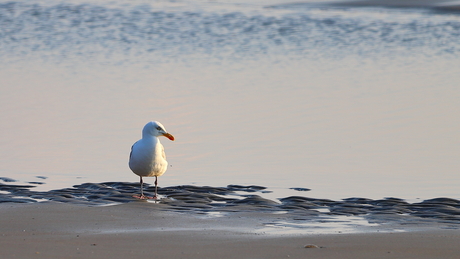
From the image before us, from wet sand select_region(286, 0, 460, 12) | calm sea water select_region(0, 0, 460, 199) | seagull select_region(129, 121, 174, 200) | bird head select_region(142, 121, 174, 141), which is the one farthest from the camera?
wet sand select_region(286, 0, 460, 12)

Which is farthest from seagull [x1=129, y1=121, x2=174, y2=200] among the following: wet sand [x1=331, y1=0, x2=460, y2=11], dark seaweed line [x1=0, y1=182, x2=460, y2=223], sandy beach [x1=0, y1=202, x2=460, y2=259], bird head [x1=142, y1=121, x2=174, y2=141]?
wet sand [x1=331, y1=0, x2=460, y2=11]

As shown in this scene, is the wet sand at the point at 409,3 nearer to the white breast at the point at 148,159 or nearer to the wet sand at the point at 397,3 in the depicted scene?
the wet sand at the point at 397,3

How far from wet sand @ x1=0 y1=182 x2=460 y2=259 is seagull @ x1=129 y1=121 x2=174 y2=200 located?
0.91ft

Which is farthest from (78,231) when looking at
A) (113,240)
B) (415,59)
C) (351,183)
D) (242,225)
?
(415,59)

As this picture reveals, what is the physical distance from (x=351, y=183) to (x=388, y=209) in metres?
1.30

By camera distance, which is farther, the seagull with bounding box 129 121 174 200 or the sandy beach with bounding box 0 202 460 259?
the seagull with bounding box 129 121 174 200

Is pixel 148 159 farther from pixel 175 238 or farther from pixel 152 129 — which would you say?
pixel 175 238

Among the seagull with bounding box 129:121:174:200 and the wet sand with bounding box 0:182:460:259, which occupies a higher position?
the seagull with bounding box 129:121:174:200

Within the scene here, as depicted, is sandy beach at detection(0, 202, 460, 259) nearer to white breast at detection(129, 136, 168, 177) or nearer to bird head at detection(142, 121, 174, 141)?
white breast at detection(129, 136, 168, 177)

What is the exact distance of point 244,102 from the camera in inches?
568

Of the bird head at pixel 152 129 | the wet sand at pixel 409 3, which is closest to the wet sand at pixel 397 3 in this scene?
the wet sand at pixel 409 3

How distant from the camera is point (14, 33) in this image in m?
25.2

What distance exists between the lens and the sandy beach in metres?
6.14

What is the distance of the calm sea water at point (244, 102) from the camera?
10.0 meters
